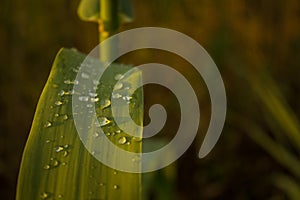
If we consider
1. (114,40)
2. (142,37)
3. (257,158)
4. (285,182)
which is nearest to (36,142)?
(114,40)

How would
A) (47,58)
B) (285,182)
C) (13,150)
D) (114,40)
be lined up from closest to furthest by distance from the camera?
1. (114,40)
2. (285,182)
3. (13,150)
4. (47,58)

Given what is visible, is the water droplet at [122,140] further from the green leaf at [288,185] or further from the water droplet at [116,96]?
the green leaf at [288,185]

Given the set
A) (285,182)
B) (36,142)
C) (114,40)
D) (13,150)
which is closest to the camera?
(36,142)

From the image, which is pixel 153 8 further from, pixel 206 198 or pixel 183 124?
pixel 206 198

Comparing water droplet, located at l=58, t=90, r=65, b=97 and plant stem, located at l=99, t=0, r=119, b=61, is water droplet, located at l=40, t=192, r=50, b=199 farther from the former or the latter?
plant stem, located at l=99, t=0, r=119, b=61

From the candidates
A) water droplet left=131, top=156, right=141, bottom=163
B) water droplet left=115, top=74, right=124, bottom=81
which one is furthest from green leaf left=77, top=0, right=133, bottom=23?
water droplet left=131, top=156, right=141, bottom=163
